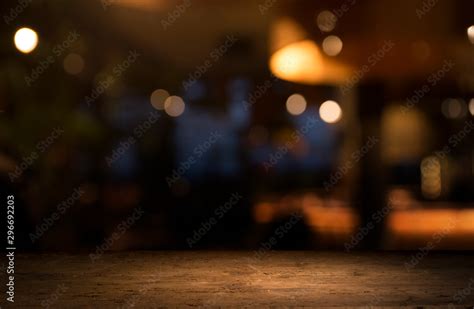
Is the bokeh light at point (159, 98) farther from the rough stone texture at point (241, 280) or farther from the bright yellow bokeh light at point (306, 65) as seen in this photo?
the rough stone texture at point (241, 280)

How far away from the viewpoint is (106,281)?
28.7ft

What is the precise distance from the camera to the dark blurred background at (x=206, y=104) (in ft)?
39.8

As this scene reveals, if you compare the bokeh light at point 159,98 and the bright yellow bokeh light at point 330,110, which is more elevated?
the bright yellow bokeh light at point 330,110

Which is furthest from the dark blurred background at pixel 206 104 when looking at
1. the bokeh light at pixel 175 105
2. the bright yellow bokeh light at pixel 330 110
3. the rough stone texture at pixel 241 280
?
the rough stone texture at pixel 241 280

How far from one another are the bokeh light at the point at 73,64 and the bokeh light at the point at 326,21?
26.5ft

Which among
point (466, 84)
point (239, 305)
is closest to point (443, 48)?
point (466, 84)

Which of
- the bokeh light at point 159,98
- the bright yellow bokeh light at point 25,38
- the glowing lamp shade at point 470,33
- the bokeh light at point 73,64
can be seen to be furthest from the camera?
the bokeh light at point 159,98

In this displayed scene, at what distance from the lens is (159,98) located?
25250 millimetres

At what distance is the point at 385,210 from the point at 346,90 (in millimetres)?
2723

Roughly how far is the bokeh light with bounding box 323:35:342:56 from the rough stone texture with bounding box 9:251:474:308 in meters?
3.67

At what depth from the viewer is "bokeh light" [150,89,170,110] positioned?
945 inches

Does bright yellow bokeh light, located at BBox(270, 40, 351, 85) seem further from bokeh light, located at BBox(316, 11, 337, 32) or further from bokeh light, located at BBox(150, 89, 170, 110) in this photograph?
bokeh light, located at BBox(150, 89, 170, 110)

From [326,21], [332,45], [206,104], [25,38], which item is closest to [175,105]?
[206,104]

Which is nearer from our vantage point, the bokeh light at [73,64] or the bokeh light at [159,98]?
the bokeh light at [73,64]
